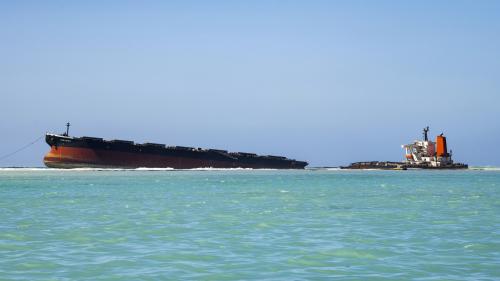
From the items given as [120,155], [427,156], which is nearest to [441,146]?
[427,156]

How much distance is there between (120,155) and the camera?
108625 mm

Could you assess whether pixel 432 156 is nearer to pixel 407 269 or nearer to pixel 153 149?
pixel 153 149

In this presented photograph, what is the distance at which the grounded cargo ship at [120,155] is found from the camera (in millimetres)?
105875

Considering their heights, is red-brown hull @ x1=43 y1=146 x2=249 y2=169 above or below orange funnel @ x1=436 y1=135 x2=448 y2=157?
below

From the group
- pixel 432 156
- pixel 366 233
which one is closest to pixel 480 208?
pixel 366 233

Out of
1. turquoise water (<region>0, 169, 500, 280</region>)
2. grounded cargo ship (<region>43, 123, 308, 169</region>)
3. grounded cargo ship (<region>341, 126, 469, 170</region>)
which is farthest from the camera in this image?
grounded cargo ship (<region>341, 126, 469, 170</region>)

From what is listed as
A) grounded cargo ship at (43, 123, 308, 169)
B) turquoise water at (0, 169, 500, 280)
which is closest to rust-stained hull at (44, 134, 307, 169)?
grounded cargo ship at (43, 123, 308, 169)

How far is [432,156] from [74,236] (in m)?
123

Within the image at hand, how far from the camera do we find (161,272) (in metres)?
12.7

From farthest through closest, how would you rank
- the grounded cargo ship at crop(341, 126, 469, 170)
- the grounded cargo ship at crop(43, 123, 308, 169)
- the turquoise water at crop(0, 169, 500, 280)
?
1. the grounded cargo ship at crop(341, 126, 469, 170)
2. the grounded cargo ship at crop(43, 123, 308, 169)
3. the turquoise water at crop(0, 169, 500, 280)

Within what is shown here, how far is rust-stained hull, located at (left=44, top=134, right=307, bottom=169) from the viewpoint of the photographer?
10588 centimetres

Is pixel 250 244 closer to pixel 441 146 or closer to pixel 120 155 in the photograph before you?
pixel 120 155

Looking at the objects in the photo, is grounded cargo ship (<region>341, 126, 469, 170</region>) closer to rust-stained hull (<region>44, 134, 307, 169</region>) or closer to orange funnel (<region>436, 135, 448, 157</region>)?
orange funnel (<region>436, 135, 448, 157</region>)

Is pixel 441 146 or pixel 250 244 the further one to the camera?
pixel 441 146
